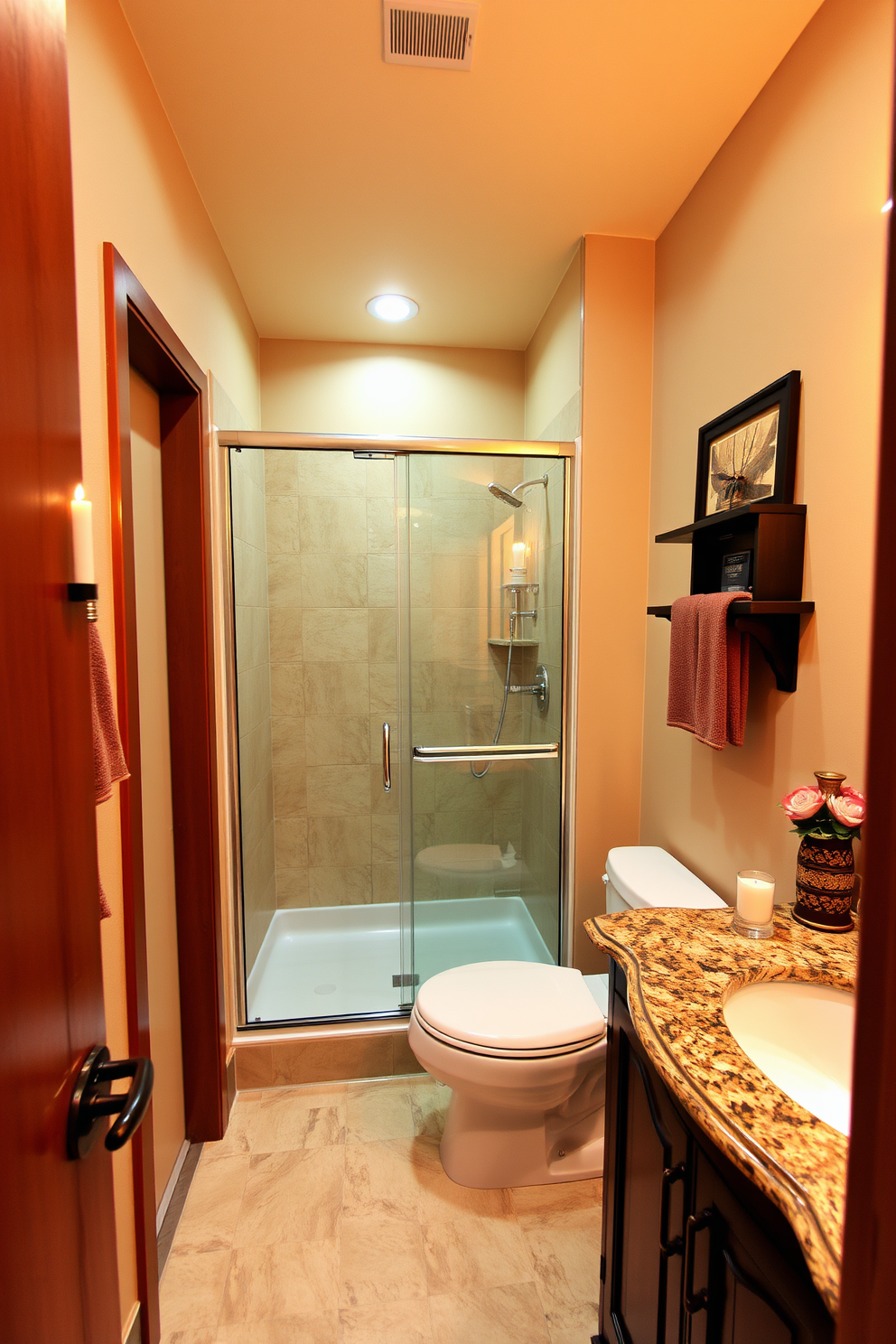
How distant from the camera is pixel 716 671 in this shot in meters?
1.41

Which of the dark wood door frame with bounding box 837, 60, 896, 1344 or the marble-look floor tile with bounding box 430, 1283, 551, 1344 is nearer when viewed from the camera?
the dark wood door frame with bounding box 837, 60, 896, 1344

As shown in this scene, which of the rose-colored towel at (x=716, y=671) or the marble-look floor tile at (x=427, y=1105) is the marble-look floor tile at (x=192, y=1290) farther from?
the rose-colored towel at (x=716, y=671)

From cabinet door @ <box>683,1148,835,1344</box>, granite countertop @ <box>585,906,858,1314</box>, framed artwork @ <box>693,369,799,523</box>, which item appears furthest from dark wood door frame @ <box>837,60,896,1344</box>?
framed artwork @ <box>693,369,799,523</box>

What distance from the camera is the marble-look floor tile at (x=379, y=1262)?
141 cm

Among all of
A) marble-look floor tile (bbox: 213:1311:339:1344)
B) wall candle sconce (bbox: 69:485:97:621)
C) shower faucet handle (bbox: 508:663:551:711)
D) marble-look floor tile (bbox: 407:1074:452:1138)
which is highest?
wall candle sconce (bbox: 69:485:97:621)

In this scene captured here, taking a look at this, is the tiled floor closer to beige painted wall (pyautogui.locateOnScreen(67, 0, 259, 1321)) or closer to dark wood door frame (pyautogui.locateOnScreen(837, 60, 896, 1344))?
beige painted wall (pyautogui.locateOnScreen(67, 0, 259, 1321))

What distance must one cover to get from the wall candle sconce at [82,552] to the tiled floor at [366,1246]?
1.60 metres

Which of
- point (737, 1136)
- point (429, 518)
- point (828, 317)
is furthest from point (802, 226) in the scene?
point (737, 1136)

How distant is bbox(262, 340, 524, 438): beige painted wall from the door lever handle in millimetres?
2543

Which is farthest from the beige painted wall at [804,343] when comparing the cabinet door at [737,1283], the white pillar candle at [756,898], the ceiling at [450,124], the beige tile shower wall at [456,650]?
the cabinet door at [737,1283]

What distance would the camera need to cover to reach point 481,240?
2.02 metres

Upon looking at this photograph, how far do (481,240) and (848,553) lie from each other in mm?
1560

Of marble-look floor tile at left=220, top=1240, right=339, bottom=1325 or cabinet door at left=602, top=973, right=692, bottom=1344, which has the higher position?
Answer: cabinet door at left=602, top=973, right=692, bottom=1344

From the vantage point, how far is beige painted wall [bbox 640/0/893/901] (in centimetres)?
115
